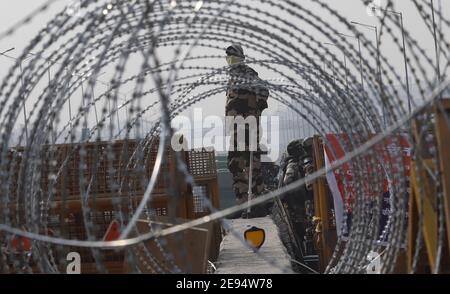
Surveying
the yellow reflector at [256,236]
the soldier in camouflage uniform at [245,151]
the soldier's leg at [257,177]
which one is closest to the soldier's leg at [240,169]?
the soldier in camouflage uniform at [245,151]

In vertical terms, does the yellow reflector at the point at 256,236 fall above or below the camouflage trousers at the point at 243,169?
below

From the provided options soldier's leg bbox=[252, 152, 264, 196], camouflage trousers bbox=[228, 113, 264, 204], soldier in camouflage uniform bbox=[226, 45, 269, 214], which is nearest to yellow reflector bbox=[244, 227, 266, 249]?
soldier in camouflage uniform bbox=[226, 45, 269, 214]

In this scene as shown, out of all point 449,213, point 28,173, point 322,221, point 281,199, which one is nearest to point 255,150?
point 281,199

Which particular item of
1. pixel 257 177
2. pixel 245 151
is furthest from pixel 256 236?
pixel 245 151

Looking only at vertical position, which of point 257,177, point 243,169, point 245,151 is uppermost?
point 245,151

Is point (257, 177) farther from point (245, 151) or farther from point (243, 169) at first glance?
point (245, 151)

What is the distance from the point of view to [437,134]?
531 centimetres

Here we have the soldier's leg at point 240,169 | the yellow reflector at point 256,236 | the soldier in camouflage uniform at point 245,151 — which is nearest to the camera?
the yellow reflector at point 256,236

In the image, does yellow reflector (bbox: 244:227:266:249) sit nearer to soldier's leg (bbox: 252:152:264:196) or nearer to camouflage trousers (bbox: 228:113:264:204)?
soldier's leg (bbox: 252:152:264:196)

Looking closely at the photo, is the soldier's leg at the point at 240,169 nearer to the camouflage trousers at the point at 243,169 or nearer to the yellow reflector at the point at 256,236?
the camouflage trousers at the point at 243,169

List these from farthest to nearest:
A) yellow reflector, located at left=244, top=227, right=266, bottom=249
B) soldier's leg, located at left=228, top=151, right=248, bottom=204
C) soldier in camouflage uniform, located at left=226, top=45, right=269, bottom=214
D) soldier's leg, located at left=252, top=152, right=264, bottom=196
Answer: soldier's leg, located at left=228, top=151, right=248, bottom=204 → soldier's leg, located at left=252, top=152, right=264, bottom=196 → soldier in camouflage uniform, located at left=226, top=45, right=269, bottom=214 → yellow reflector, located at left=244, top=227, right=266, bottom=249
